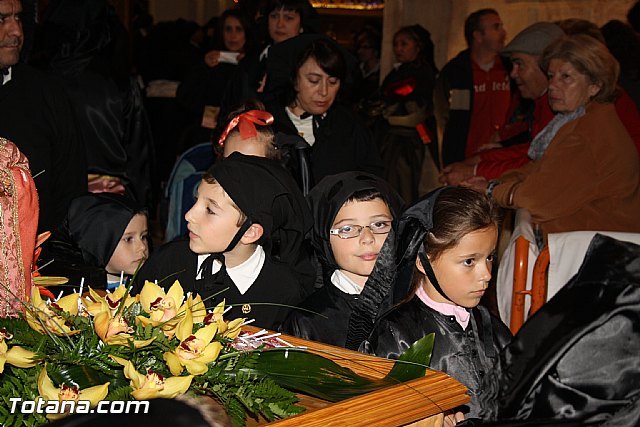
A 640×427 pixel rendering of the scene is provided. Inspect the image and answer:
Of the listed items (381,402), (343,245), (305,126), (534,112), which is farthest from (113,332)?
(534,112)

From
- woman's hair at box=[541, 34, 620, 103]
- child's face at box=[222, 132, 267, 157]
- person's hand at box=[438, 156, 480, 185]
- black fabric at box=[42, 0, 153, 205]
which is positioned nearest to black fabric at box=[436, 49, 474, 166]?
person's hand at box=[438, 156, 480, 185]

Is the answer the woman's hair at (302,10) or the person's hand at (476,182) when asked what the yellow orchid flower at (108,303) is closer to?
the person's hand at (476,182)

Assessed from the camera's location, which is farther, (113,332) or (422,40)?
(422,40)

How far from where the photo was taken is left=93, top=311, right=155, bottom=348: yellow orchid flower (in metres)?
1.92

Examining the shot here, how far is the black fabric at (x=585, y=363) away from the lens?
2.16 meters

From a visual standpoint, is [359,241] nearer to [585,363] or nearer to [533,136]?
[585,363]

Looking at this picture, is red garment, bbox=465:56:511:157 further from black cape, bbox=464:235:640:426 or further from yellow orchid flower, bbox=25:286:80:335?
yellow orchid flower, bbox=25:286:80:335

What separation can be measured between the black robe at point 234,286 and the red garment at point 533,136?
7.46 ft

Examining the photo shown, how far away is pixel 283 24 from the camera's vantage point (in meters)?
5.60

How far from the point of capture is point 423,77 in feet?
27.1

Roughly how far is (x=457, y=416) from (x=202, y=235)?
3.41 feet

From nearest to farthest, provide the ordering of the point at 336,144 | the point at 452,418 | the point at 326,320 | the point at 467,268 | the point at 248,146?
the point at 452,418, the point at 467,268, the point at 326,320, the point at 248,146, the point at 336,144

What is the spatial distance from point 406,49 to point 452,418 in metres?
5.97

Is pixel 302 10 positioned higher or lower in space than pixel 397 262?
higher
